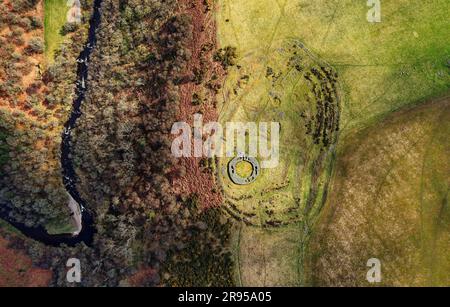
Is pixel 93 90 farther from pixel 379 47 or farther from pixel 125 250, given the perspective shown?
pixel 379 47

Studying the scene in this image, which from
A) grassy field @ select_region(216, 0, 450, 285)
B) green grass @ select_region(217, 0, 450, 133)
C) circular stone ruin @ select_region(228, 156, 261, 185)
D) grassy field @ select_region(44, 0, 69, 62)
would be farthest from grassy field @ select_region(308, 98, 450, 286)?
grassy field @ select_region(44, 0, 69, 62)

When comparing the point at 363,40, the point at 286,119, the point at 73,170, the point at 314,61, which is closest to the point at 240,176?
the point at 286,119

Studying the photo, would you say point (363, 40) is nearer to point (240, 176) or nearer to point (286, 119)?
point (286, 119)

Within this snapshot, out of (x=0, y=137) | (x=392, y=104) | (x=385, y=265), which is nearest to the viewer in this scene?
(x=385, y=265)

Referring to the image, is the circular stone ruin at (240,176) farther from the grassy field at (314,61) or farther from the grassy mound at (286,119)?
the grassy field at (314,61)

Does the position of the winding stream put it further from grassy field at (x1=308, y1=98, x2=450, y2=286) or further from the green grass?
grassy field at (x1=308, y1=98, x2=450, y2=286)

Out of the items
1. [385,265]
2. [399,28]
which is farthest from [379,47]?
[385,265]

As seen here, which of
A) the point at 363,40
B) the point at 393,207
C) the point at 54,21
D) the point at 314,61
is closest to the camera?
the point at 393,207
